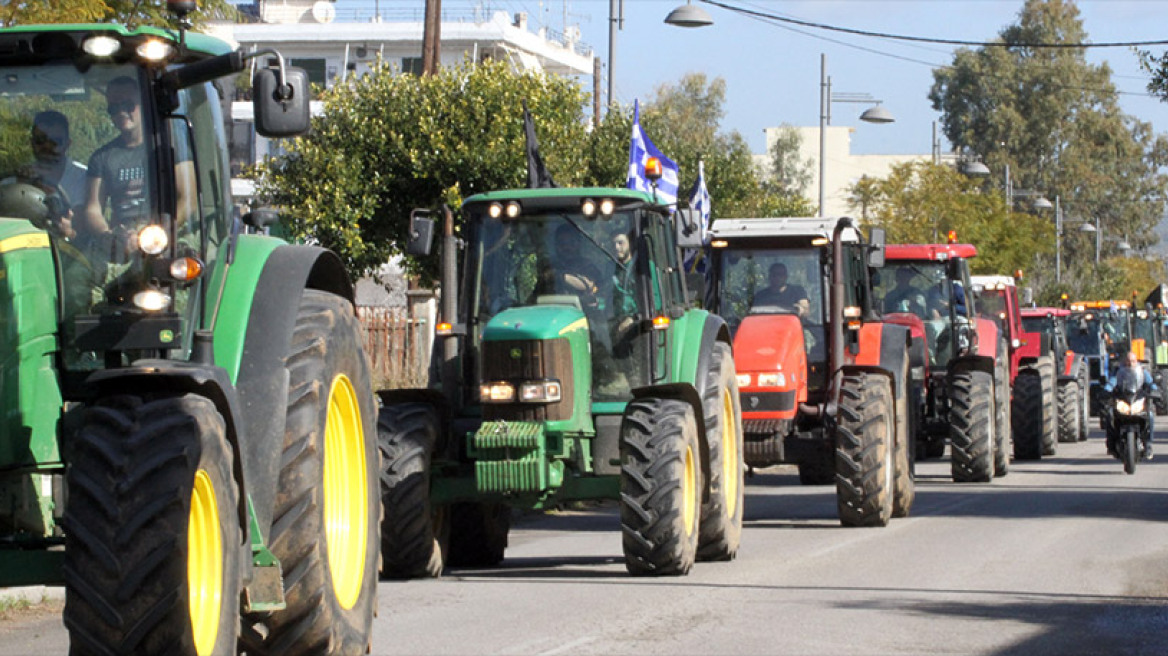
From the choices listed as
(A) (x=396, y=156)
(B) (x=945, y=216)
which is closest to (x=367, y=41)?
(B) (x=945, y=216)

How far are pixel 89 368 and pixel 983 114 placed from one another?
76.3m

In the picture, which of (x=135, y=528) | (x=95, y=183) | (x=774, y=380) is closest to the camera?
(x=135, y=528)

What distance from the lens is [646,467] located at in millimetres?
11555

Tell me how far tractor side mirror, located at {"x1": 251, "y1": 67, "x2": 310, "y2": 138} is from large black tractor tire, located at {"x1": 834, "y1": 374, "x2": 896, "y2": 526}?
9509 mm

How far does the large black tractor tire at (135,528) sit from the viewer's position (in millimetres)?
5367

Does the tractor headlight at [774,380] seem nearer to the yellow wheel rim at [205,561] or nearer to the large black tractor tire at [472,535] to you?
the large black tractor tire at [472,535]

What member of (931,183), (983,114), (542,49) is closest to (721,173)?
(931,183)

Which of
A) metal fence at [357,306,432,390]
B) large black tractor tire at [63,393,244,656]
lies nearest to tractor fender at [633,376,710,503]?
large black tractor tire at [63,393,244,656]

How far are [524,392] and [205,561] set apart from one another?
6.12m

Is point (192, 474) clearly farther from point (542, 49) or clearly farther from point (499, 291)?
point (542, 49)

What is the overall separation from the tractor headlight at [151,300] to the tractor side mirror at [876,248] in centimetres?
1173

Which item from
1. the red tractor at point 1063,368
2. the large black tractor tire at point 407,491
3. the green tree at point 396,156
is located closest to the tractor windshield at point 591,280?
the large black tractor tire at point 407,491

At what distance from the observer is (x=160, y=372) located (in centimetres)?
575

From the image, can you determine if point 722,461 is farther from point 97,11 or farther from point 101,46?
point 101,46
